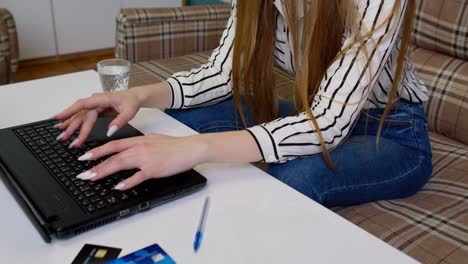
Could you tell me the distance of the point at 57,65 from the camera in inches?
120

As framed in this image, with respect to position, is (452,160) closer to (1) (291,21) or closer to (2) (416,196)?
(2) (416,196)

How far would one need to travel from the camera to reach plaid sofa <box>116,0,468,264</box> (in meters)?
0.85

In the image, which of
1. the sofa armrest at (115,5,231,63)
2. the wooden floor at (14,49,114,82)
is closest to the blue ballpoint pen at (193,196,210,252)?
the sofa armrest at (115,5,231,63)

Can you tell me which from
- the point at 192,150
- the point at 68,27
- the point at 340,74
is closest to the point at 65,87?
the point at 192,150

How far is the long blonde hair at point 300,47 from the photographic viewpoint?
832mm

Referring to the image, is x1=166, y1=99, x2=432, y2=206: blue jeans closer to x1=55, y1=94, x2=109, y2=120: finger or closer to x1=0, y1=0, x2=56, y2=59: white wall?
x1=55, y1=94, x2=109, y2=120: finger

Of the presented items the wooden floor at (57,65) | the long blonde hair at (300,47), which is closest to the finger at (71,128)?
the long blonde hair at (300,47)

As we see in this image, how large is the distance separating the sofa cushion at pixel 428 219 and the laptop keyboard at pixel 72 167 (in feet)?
1.53

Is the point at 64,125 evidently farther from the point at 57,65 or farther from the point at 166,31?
the point at 57,65

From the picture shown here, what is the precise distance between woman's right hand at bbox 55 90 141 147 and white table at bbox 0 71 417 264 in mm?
137

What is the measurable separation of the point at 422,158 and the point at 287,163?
0.32 m

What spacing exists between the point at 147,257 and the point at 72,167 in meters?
0.20

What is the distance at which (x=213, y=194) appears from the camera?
0.64m

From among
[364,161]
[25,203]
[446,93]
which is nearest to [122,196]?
[25,203]
